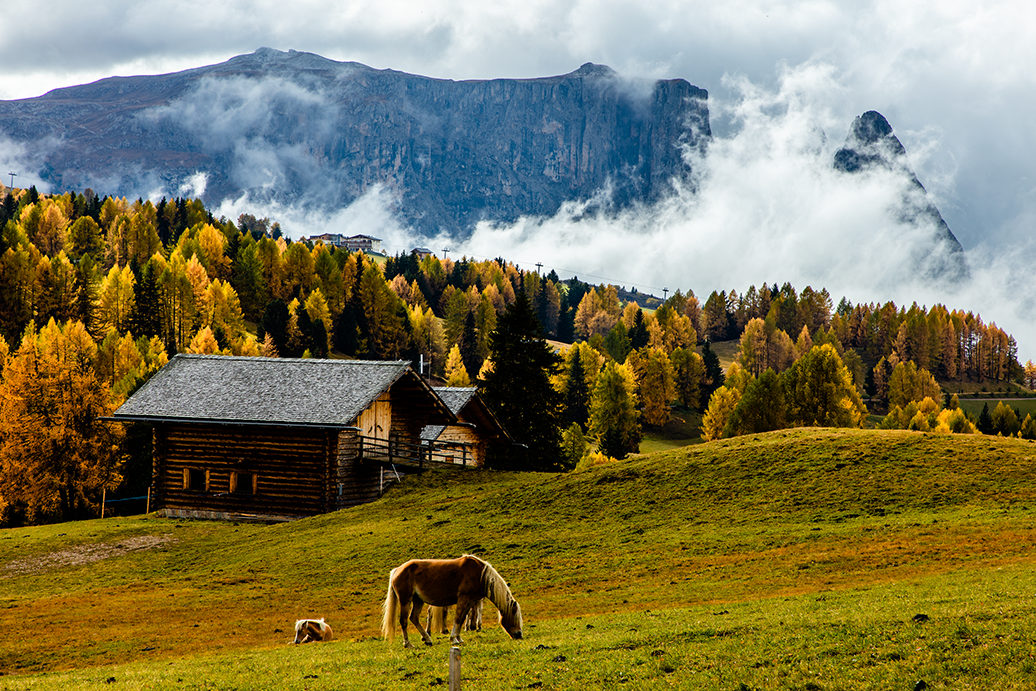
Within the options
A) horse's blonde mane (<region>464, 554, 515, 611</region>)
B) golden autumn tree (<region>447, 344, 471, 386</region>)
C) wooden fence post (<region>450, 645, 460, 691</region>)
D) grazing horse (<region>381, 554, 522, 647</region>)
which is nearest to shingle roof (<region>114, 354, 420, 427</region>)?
grazing horse (<region>381, 554, 522, 647</region>)

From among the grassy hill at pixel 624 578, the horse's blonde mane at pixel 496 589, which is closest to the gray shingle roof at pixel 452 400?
the grassy hill at pixel 624 578

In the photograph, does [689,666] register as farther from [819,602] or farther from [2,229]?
[2,229]

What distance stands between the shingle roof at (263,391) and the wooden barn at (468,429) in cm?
827

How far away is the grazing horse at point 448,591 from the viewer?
54.0 feet

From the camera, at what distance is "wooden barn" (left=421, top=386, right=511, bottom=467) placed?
180ft

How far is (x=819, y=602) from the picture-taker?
1816 cm

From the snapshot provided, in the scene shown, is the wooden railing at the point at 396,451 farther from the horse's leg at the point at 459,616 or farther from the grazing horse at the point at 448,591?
the horse's leg at the point at 459,616

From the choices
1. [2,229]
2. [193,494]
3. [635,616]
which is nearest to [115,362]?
[2,229]

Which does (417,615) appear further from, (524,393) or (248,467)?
(524,393)

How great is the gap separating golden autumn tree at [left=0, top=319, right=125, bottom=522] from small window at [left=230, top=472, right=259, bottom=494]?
20907 millimetres

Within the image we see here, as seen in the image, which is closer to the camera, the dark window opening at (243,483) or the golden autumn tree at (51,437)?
the dark window opening at (243,483)

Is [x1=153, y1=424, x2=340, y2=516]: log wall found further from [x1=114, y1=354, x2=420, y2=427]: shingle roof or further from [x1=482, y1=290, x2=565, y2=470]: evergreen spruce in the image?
[x1=482, y1=290, x2=565, y2=470]: evergreen spruce

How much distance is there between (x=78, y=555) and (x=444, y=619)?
25645 mm

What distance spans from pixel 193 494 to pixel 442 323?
14383 cm
